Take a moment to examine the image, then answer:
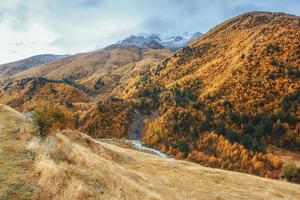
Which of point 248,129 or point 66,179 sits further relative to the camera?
point 248,129

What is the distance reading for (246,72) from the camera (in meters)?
175

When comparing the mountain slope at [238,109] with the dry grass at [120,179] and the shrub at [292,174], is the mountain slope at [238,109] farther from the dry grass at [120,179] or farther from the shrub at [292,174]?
the dry grass at [120,179]

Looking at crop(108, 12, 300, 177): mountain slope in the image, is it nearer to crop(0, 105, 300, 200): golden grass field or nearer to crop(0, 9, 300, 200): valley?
crop(0, 9, 300, 200): valley

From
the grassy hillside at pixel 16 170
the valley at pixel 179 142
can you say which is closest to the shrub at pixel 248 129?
the valley at pixel 179 142

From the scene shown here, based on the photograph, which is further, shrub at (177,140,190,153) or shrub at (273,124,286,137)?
shrub at (177,140,190,153)

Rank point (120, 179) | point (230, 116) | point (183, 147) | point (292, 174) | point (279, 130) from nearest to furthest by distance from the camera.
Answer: point (120, 179) → point (292, 174) → point (279, 130) → point (183, 147) → point (230, 116)

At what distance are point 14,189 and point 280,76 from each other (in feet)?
541

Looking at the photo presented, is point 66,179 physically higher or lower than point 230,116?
higher

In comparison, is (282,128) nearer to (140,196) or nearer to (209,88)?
(209,88)

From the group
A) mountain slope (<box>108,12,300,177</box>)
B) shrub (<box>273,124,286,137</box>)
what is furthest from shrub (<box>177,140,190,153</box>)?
shrub (<box>273,124,286,137</box>)

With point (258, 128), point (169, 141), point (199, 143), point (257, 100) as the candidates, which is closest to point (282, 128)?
point (258, 128)

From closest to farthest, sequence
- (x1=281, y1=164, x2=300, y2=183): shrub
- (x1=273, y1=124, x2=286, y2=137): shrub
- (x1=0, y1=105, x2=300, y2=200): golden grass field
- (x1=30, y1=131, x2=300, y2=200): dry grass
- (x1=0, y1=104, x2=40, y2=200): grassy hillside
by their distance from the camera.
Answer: (x1=0, y1=104, x2=40, y2=200): grassy hillside, (x1=0, y1=105, x2=300, y2=200): golden grass field, (x1=30, y1=131, x2=300, y2=200): dry grass, (x1=281, y1=164, x2=300, y2=183): shrub, (x1=273, y1=124, x2=286, y2=137): shrub

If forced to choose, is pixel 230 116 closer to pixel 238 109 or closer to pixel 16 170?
pixel 238 109

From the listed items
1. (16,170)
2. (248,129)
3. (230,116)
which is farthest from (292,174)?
(16,170)
